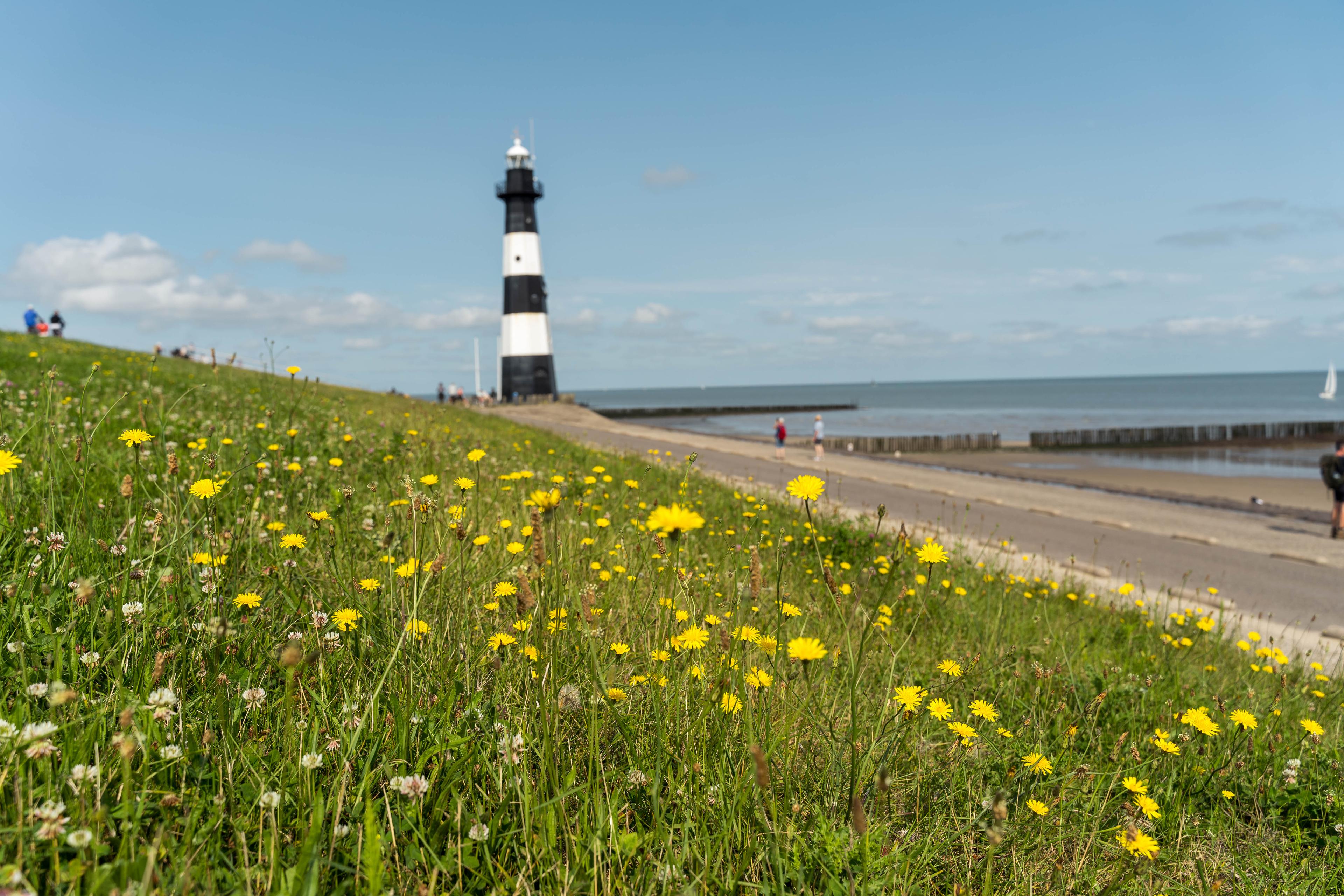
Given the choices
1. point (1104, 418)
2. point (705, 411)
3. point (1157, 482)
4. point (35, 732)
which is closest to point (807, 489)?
point (35, 732)

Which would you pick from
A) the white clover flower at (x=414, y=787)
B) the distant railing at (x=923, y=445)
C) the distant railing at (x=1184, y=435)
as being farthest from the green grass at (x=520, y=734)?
the distant railing at (x=1184, y=435)

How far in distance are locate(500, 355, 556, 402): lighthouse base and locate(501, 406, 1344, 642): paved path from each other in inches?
924

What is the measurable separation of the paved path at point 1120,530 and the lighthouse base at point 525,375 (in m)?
23.5

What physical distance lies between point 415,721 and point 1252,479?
114ft

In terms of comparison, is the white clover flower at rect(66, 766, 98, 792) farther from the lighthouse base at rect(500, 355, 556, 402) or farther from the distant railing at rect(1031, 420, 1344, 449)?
the distant railing at rect(1031, 420, 1344, 449)

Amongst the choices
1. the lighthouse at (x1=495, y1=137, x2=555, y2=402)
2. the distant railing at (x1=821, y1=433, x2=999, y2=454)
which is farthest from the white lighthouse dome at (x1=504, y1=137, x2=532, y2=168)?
the distant railing at (x1=821, y1=433, x2=999, y2=454)

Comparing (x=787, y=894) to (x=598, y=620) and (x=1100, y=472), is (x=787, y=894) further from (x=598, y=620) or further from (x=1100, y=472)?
(x=1100, y=472)

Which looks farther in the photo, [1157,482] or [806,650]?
[1157,482]

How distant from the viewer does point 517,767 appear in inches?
73.4

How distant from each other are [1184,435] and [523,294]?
4296cm

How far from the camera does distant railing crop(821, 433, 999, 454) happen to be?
44.3m

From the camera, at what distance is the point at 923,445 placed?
4491 centimetres

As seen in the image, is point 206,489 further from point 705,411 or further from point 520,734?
point 705,411

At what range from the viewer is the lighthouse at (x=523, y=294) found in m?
46.0
